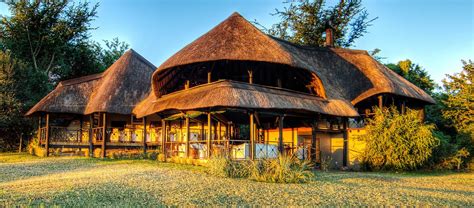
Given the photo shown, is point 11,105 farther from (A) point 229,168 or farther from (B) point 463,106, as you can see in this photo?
(B) point 463,106

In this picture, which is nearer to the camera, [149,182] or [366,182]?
[149,182]

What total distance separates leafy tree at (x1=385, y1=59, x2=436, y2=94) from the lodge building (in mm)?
6269

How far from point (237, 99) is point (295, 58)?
3.48m

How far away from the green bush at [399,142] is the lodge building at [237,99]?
3.90 ft

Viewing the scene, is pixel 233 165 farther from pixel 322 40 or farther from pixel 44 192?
pixel 322 40

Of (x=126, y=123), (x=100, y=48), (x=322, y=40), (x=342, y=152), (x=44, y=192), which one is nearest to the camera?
(x=44, y=192)

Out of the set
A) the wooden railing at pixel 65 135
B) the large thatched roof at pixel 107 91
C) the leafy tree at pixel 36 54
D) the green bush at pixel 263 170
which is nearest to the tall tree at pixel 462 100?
the green bush at pixel 263 170

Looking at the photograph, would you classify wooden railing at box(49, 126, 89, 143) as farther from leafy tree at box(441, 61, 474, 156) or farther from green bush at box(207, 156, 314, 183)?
leafy tree at box(441, 61, 474, 156)

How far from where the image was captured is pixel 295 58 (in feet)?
49.5

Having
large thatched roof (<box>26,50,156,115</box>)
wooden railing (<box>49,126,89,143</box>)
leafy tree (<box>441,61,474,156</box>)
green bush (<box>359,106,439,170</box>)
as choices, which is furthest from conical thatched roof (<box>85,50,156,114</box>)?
leafy tree (<box>441,61,474,156</box>)

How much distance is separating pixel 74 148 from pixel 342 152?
42.7ft

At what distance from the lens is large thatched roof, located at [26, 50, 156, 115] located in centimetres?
1969

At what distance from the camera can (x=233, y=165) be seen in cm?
1108

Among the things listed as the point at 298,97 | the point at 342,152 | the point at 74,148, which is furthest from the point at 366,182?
the point at 74,148
